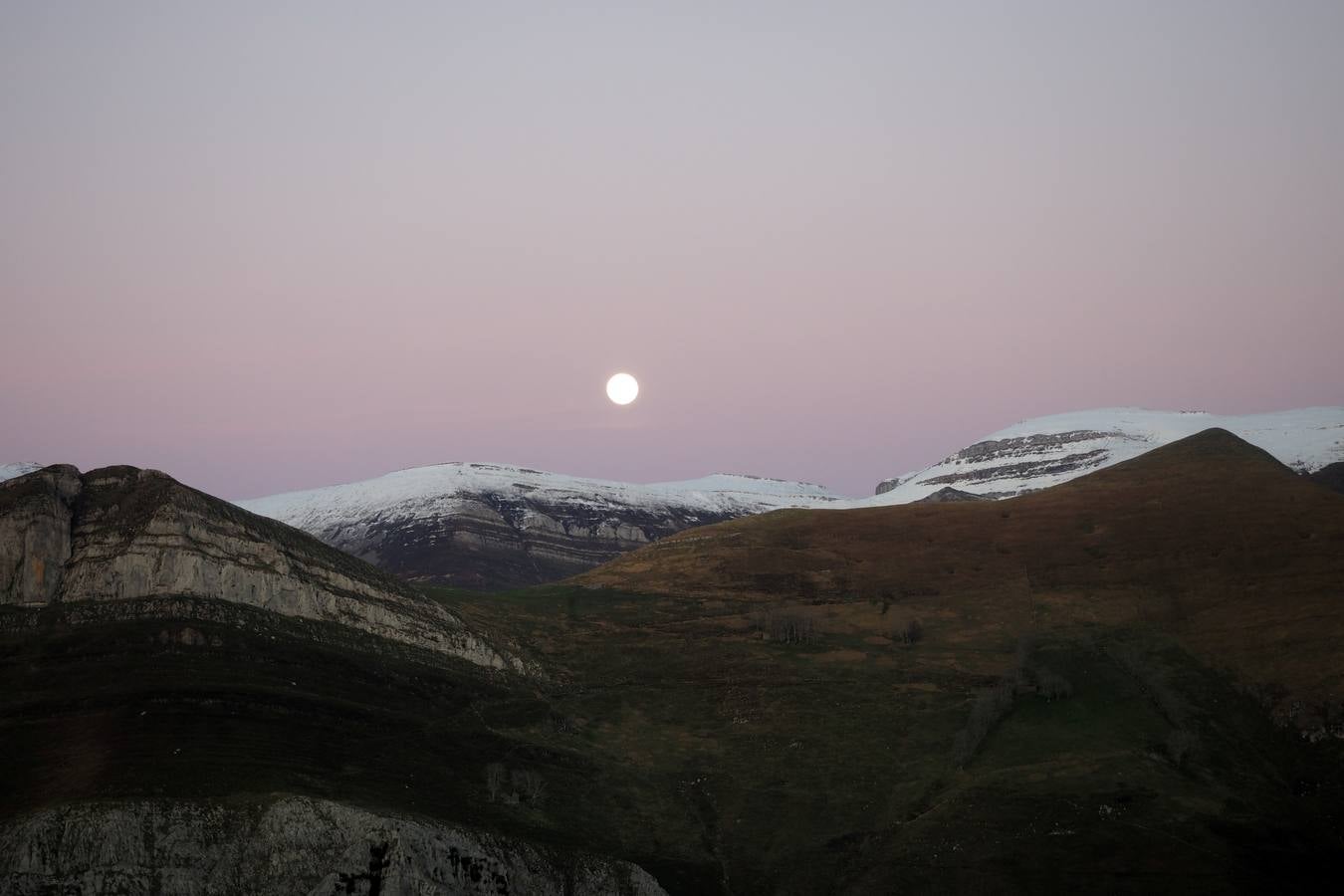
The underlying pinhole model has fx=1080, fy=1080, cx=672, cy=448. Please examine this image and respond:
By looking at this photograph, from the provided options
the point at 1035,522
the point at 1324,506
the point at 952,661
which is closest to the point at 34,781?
the point at 952,661

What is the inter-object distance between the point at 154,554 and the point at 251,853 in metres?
31.9

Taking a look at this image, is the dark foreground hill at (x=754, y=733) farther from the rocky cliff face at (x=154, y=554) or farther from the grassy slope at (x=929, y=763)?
the rocky cliff face at (x=154, y=554)

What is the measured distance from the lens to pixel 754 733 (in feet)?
318

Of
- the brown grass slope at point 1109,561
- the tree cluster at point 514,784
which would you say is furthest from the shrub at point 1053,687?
the tree cluster at point 514,784

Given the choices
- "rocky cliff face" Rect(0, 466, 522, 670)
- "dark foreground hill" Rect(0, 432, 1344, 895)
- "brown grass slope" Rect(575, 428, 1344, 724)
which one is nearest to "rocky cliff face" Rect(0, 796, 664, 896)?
"dark foreground hill" Rect(0, 432, 1344, 895)

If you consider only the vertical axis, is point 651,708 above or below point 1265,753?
above

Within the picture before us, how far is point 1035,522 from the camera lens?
145 m

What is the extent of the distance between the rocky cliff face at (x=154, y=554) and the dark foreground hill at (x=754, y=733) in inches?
84.1

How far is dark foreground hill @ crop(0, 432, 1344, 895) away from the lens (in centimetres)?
6078

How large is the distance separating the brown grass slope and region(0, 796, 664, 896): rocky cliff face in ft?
226

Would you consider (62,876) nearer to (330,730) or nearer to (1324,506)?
(330,730)

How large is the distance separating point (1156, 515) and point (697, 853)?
3465 inches

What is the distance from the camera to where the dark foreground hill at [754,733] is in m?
60.8

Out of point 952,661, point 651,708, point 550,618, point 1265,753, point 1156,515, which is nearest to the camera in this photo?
point 1265,753
